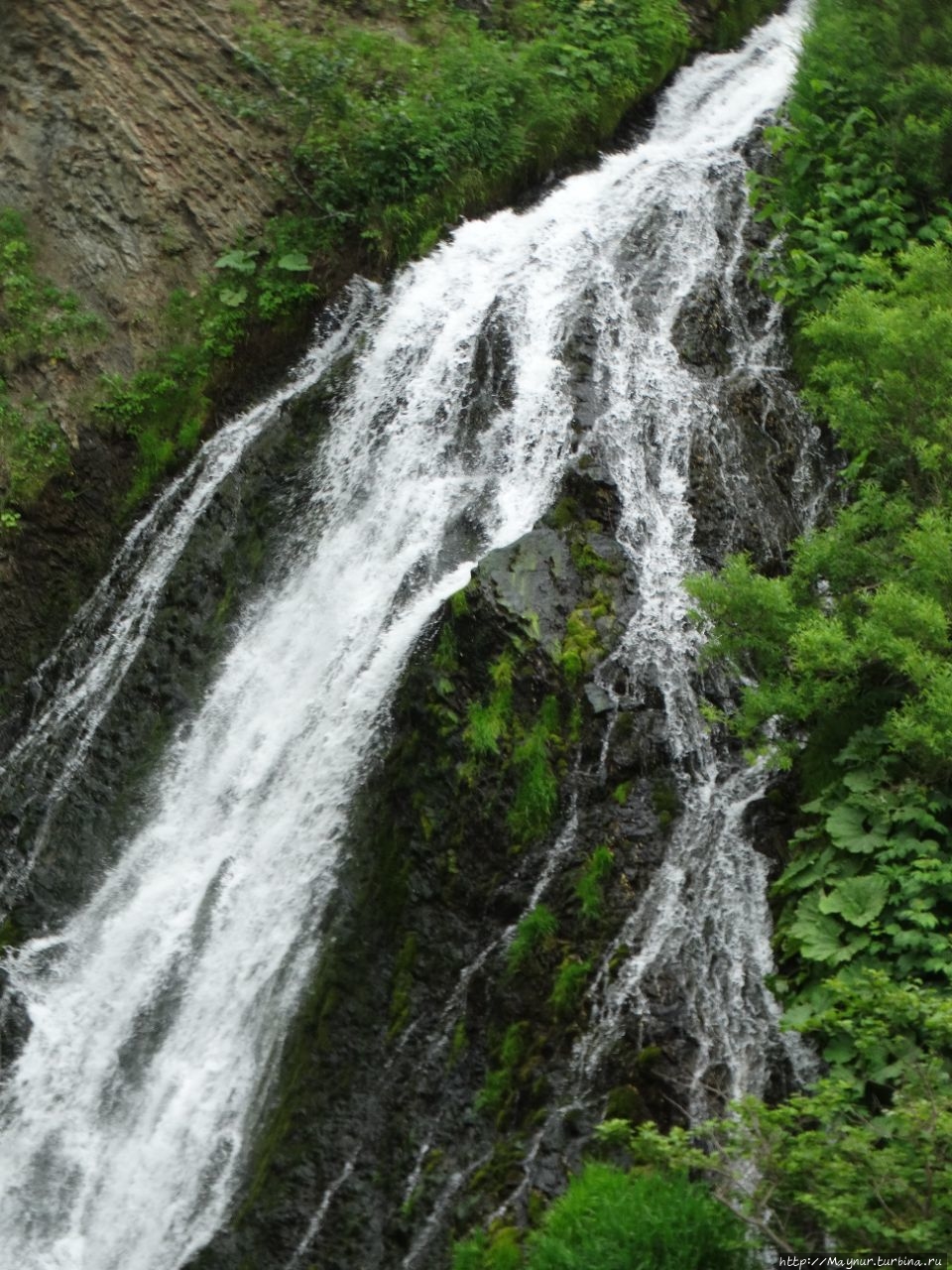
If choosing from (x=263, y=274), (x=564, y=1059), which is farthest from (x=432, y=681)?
(x=263, y=274)

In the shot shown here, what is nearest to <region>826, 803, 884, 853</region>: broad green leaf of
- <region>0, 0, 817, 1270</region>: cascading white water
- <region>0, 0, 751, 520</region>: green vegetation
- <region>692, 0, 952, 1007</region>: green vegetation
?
<region>692, 0, 952, 1007</region>: green vegetation

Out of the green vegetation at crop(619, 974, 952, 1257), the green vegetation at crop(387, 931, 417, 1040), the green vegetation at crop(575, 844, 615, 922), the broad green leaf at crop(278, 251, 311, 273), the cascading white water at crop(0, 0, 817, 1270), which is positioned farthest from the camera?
the broad green leaf at crop(278, 251, 311, 273)

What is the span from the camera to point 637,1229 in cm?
541

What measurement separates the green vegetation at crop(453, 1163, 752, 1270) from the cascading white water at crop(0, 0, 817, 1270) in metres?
1.08

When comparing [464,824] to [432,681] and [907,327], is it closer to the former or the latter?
[432,681]

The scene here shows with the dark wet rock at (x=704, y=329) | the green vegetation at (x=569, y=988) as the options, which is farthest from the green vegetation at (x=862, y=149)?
the green vegetation at (x=569, y=988)

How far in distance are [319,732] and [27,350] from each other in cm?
560

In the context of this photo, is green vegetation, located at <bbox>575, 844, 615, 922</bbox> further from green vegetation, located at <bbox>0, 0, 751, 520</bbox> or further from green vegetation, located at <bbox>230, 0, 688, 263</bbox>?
green vegetation, located at <bbox>230, 0, 688, 263</bbox>

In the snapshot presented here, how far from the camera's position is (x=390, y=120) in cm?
1321

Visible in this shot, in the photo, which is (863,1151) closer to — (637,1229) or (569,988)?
(637,1229)

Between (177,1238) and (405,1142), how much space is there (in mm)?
1459

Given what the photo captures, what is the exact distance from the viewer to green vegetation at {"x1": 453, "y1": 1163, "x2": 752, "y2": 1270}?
5.31m

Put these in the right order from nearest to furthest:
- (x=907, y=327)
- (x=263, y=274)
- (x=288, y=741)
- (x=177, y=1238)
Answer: (x=177, y=1238)
(x=907, y=327)
(x=288, y=741)
(x=263, y=274)

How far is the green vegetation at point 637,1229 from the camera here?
531 centimetres
